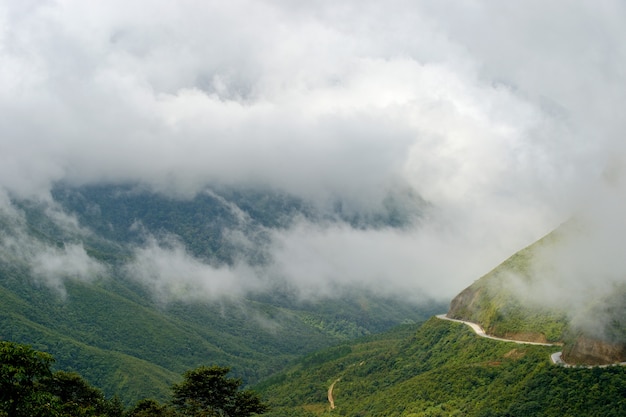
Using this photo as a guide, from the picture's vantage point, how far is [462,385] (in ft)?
394

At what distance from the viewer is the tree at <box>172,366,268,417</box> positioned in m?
74.6

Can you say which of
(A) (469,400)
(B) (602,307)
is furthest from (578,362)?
(A) (469,400)

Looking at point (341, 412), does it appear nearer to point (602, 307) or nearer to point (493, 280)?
point (493, 280)

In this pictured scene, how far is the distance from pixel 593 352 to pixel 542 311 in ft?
119

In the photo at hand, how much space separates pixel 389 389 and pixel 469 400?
44714 mm

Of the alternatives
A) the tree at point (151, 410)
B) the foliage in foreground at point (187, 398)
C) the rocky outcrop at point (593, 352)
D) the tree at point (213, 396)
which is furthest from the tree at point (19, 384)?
the rocky outcrop at point (593, 352)

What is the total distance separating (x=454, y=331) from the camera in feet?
532

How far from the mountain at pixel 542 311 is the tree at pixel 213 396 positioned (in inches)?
2346

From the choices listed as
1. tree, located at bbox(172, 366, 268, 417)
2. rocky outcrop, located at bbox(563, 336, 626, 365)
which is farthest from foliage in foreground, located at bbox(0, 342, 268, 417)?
rocky outcrop, located at bbox(563, 336, 626, 365)

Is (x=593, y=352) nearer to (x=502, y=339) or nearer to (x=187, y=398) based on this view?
(x=502, y=339)

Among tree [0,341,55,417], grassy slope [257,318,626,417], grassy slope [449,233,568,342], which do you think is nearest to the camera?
tree [0,341,55,417]

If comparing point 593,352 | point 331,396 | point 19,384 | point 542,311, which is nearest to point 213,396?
point 19,384

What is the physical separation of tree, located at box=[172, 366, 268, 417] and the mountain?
59597mm

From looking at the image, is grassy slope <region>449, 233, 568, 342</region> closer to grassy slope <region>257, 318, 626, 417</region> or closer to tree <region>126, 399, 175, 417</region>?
grassy slope <region>257, 318, 626, 417</region>
